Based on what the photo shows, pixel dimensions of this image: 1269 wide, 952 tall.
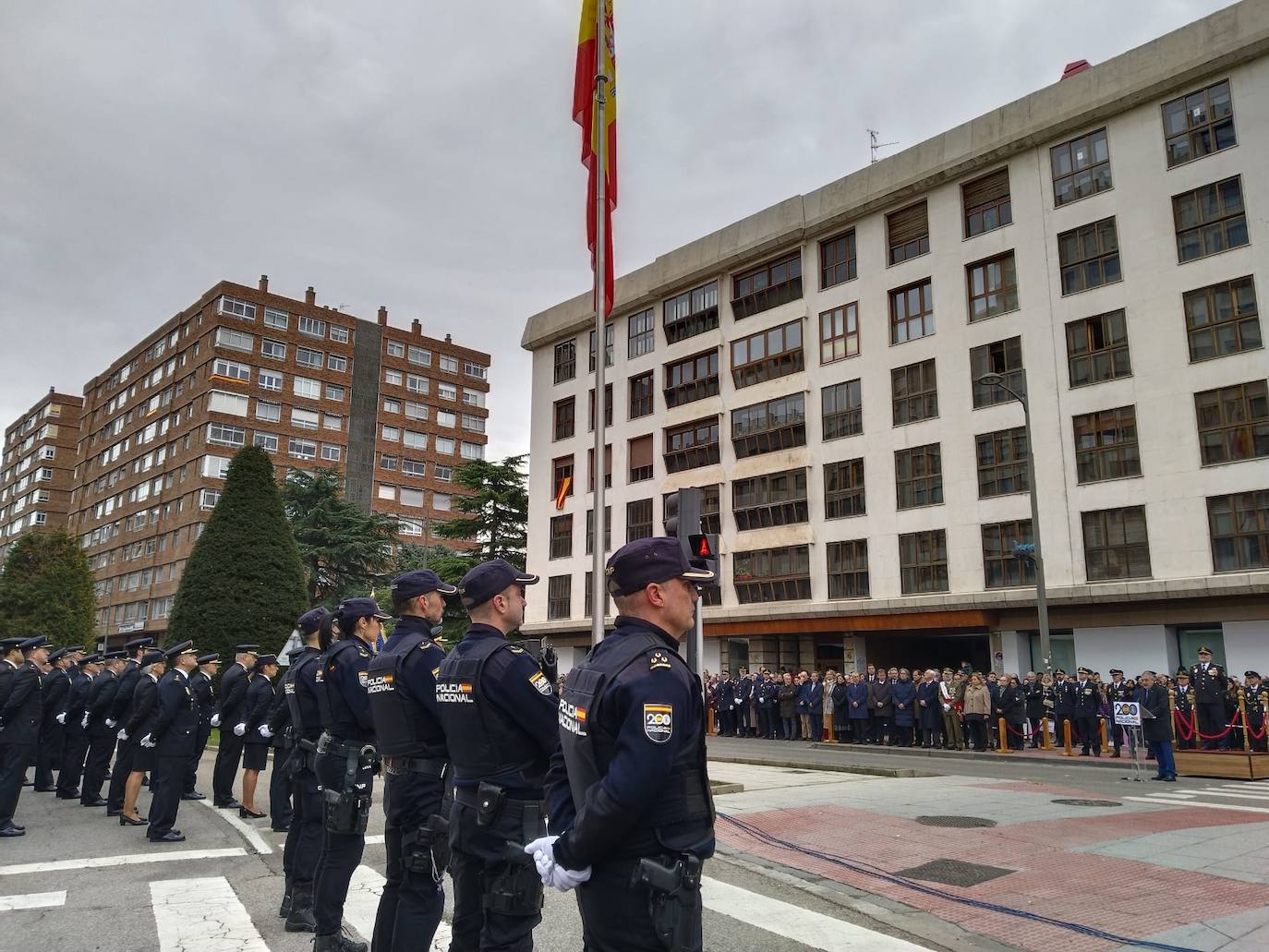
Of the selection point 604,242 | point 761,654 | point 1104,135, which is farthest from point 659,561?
point 761,654

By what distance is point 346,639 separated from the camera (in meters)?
6.50

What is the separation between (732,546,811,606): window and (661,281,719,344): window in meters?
→ 9.66

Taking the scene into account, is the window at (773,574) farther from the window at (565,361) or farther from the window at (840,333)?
the window at (565,361)

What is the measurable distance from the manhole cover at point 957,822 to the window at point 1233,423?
18.6 meters

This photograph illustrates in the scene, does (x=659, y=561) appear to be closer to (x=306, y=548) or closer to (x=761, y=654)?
(x=761, y=654)

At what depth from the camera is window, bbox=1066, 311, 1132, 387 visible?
2639 centimetres

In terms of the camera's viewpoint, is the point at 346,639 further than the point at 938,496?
No

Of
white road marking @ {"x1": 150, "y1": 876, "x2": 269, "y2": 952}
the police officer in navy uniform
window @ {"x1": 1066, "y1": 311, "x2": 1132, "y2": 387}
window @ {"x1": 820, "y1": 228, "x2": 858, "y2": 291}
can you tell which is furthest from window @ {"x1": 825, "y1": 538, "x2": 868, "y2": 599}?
the police officer in navy uniform

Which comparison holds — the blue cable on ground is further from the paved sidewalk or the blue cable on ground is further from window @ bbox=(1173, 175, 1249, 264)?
window @ bbox=(1173, 175, 1249, 264)

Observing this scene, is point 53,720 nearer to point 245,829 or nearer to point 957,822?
point 245,829

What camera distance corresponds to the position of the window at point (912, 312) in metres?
31.0

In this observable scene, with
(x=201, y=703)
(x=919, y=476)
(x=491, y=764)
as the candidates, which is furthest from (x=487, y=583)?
(x=919, y=476)

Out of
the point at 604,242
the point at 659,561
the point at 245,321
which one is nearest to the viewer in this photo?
the point at 659,561

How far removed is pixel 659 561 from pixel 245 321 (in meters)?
69.5
